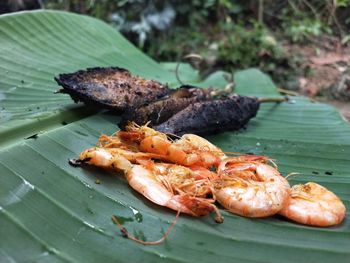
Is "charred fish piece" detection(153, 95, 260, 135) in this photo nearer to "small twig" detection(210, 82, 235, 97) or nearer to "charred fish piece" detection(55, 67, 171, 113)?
"charred fish piece" detection(55, 67, 171, 113)

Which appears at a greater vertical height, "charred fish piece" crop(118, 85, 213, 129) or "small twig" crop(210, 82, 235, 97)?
Result: "charred fish piece" crop(118, 85, 213, 129)

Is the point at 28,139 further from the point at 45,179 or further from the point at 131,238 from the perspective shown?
the point at 131,238

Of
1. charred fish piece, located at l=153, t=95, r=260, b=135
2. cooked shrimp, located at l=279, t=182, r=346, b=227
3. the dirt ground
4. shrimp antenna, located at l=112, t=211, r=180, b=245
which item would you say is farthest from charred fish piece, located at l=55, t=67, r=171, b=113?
the dirt ground

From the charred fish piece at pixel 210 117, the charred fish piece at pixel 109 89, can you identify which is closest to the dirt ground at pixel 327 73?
the charred fish piece at pixel 210 117

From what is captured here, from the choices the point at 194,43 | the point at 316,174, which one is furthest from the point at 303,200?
the point at 194,43

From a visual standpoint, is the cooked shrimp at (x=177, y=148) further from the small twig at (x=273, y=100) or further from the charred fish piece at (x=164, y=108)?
the small twig at (x=273, y=100)

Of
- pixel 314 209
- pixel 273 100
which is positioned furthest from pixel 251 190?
pixel 273 100

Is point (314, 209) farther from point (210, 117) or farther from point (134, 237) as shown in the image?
point (210, 117)
